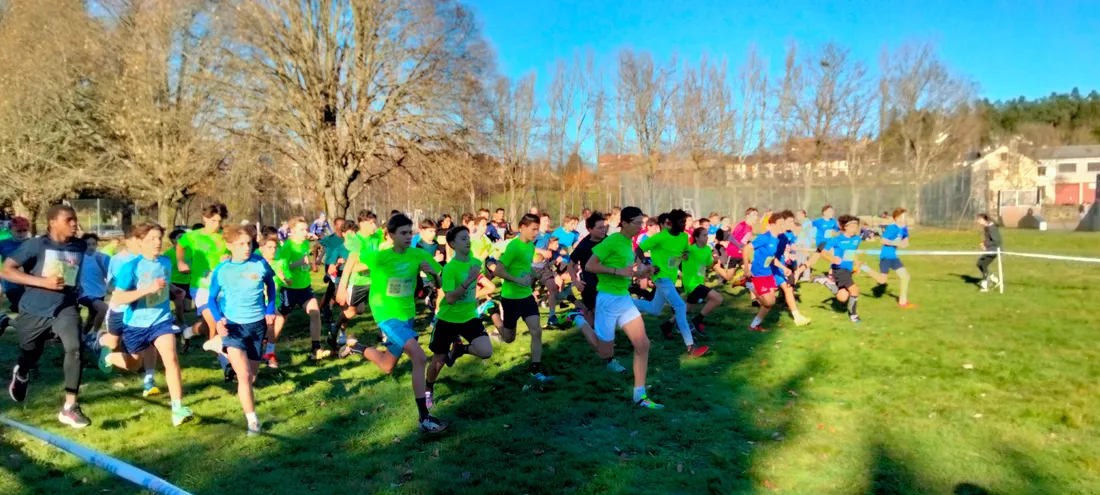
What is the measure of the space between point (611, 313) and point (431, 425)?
1.97 metres

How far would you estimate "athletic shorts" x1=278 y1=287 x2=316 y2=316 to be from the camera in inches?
329

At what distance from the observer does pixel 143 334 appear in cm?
590

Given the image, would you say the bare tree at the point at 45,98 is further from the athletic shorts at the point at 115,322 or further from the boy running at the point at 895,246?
the boy running at the point at 895,246

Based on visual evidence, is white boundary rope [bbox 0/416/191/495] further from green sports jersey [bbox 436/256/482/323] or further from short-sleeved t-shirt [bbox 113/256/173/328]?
green sports jersey [bbox 436/256/482/323]

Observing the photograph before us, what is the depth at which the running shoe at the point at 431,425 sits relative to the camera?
18.1 ft

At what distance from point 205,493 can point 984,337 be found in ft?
30.7

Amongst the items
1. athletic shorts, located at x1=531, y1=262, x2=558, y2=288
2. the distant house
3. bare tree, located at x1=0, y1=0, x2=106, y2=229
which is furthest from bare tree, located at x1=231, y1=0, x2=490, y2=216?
the distant house

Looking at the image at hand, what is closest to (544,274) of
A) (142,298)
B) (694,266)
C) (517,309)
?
(517,309)

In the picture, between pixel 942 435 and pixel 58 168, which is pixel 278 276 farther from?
pixel 58 168

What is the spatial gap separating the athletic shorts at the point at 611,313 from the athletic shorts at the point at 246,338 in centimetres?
308

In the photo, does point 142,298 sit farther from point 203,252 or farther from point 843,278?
point 843,278

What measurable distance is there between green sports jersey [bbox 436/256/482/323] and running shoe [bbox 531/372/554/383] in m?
1.44

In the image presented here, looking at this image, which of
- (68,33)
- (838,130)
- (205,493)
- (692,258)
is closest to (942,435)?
(692,258)

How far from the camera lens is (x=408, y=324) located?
5.81 m
